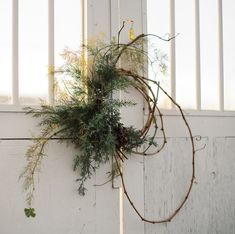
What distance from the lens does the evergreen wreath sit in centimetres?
115

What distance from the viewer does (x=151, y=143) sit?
1314 mm

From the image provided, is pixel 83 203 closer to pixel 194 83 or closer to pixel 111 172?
pixel 111 172

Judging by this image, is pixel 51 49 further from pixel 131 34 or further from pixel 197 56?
pixel 197 56

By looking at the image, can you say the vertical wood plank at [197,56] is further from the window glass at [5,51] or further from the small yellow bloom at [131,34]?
the window glass at [5,51]

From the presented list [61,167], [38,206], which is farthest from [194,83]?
[38,206]

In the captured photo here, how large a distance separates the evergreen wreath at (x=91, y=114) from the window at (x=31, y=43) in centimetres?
5

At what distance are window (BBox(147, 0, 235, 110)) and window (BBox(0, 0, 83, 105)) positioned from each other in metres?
0.41

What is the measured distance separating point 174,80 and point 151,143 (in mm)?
370

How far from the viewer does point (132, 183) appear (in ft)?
4.53

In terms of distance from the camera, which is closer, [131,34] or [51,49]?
[51,49]

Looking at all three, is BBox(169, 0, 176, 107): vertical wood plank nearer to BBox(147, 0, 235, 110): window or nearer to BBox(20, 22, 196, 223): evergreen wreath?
BBox(147, 0, 235, 110): window

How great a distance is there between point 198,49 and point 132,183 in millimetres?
731

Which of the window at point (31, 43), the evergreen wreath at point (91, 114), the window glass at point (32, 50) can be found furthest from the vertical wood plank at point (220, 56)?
the window glass at point (32, 50)

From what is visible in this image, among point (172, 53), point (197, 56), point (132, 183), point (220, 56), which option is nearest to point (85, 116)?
point (132, 183)
